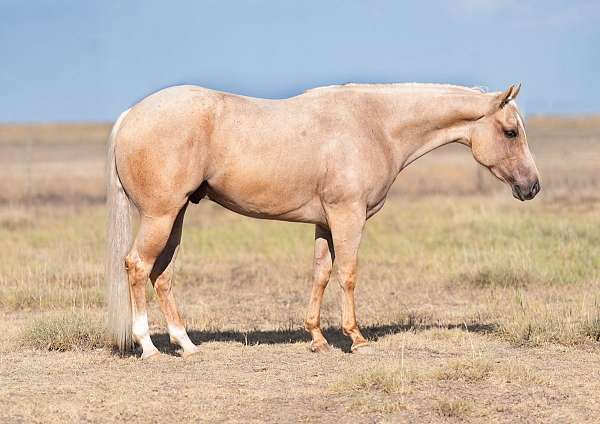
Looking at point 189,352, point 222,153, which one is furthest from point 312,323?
point 222,153

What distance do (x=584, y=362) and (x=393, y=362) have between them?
5.42 feet

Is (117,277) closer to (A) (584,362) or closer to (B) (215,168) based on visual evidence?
(B) (215,168)

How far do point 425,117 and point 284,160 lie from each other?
1.47 m

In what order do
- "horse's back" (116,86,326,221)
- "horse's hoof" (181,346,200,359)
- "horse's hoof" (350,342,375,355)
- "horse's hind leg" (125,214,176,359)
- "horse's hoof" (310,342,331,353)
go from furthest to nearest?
1. "horse's hoof" (310,342,331,353)
2. "horse's hoof" (350,342,375,355)
3. "horse's hoof" (181,346,200,359)
4. "horse's hind leg" (125,214,176,359)
5. "horse's back" (116,86,326,221)

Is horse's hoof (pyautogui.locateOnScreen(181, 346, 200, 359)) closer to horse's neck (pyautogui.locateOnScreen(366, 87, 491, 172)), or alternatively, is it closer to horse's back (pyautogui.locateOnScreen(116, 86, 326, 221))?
horse's back (pyautogui.locateOnScreen(116, 86, 326, 221))

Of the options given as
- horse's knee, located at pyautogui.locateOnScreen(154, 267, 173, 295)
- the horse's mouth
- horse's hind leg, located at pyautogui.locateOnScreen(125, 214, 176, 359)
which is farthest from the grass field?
the horse's mouth

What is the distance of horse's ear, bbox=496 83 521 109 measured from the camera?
7730 millimetres

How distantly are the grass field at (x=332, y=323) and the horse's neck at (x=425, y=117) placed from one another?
1.81m

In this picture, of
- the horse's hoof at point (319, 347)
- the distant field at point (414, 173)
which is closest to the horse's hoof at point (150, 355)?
the horse's hoof at point (319, 347)

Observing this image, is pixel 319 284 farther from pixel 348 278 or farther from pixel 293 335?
pixel 293 335

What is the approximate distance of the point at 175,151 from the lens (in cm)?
698

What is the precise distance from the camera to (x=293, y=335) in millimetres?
8570

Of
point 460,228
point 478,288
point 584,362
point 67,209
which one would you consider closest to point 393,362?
point 584,362

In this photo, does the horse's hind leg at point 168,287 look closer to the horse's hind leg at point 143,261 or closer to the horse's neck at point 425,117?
the horse's hind leg at point 143,261
